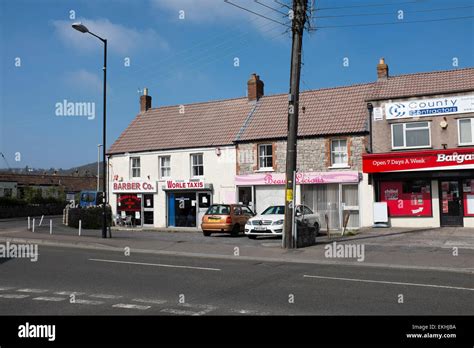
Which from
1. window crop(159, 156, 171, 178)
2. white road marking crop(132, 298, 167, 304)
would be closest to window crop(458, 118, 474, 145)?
window crop(159, 156, 171, 178)

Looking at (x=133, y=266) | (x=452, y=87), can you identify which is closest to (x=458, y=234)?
(x=452, y=87)

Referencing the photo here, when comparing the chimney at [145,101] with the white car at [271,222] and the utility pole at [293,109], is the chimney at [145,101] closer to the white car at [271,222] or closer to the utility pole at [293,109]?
the white car at [271,222]

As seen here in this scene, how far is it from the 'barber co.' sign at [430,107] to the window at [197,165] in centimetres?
1148

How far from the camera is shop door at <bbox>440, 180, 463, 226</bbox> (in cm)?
2250

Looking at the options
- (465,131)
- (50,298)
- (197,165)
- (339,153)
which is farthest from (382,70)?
(50,298)

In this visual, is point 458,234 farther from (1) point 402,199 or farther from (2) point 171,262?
(2) point 171,262

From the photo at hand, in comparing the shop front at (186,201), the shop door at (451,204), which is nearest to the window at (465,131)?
the shop door at (451,204)

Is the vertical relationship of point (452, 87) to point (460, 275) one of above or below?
above

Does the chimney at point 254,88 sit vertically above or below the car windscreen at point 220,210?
above

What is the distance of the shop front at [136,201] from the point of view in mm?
30984

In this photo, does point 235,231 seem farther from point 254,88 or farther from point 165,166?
point 254,88

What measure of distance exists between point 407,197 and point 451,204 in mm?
1993
